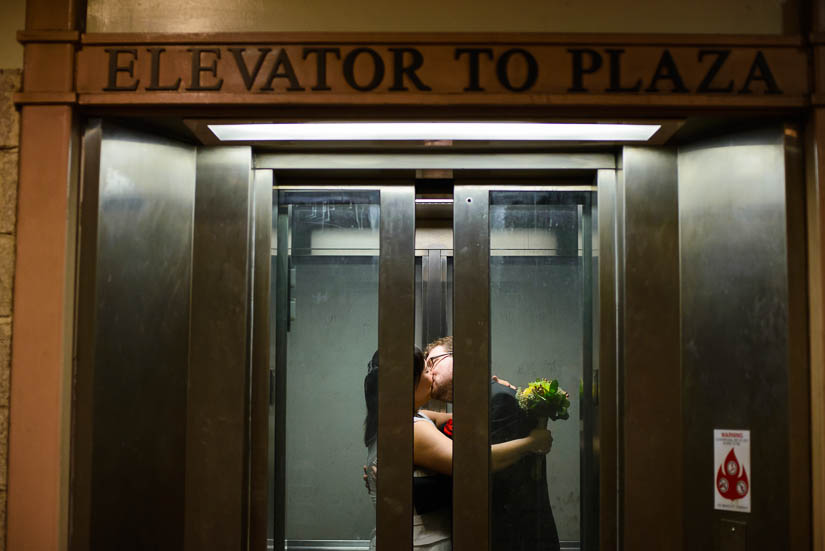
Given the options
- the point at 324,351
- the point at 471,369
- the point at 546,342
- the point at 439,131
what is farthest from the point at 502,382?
the point at 439,131

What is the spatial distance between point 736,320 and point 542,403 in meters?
0.88

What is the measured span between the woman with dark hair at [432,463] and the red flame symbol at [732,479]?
713 mm

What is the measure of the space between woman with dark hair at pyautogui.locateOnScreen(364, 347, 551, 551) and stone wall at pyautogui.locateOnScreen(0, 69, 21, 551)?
1.44 meters

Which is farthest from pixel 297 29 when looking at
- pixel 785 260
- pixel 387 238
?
pixel 785 260

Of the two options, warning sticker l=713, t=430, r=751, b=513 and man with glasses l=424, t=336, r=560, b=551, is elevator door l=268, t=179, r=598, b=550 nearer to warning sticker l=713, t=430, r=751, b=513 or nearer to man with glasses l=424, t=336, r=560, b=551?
man with glasses l=424, t=336, r=560, b=551

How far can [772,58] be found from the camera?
8.61 ft

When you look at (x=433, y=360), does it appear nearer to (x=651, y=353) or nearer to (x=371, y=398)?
(x=371, y=398)

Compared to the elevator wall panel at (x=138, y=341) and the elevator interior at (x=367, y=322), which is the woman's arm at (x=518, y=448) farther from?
the elevator wall panel at (x=138, y=341)

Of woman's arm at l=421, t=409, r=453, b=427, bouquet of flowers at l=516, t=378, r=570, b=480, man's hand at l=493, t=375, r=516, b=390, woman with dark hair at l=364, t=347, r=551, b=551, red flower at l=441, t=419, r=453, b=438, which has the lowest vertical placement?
woman with dark hair at l=364, t=347, r=551, b=551

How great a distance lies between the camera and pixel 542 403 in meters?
3.14

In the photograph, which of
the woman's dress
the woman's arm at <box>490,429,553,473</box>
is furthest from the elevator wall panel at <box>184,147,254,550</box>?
the woman's arm at <box>490,429,553,473</box>

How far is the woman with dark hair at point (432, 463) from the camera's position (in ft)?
10.1

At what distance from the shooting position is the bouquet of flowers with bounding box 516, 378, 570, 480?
3.13m

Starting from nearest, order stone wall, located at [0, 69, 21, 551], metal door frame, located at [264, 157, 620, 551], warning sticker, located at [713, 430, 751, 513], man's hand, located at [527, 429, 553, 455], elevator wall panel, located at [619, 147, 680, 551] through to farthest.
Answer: stone wall, located at [0, 69, 21, 551] < warning sticker, located at [713, 430, 751, 513] < elevator wall panel, located at [619, 147, 680, 551] < metal door frame, located at [264, 157, 620, 551] < man's hand, located at [527, 429, 553, 455]
